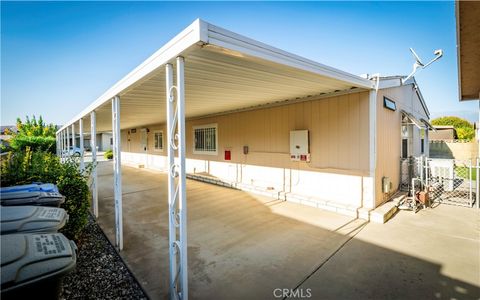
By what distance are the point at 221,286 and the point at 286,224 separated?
7.30 ft

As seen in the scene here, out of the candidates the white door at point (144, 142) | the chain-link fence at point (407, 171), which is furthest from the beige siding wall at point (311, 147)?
the white door at point (144, 142)

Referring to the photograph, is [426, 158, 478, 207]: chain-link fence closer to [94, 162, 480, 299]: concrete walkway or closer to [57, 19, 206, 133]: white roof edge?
[94, 162, 480, 299]: concrete walkway

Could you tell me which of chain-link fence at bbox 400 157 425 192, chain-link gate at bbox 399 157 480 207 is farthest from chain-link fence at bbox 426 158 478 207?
chain-link fence at bbox 400 157 425 192

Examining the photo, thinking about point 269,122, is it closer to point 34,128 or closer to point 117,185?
point 117,185

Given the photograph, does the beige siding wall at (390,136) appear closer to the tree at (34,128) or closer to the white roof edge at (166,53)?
the white roof edge at (166,53)

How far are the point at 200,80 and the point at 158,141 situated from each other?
10.1 meters

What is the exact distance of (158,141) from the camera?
13.0 metres

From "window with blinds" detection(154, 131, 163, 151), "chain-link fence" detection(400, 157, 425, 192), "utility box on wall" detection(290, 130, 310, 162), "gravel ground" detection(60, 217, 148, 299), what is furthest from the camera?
"window with blinds" detection(154, 131, 163, 151)

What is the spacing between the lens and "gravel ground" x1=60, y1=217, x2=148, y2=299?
249 centimetres

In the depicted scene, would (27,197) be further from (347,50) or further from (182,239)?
(347,50)

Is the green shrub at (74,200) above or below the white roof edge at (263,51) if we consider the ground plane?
below

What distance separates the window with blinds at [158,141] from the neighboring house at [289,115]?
17.2 feet

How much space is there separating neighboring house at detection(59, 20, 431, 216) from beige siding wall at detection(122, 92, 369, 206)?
2cm

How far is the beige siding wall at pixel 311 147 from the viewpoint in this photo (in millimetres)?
5023
